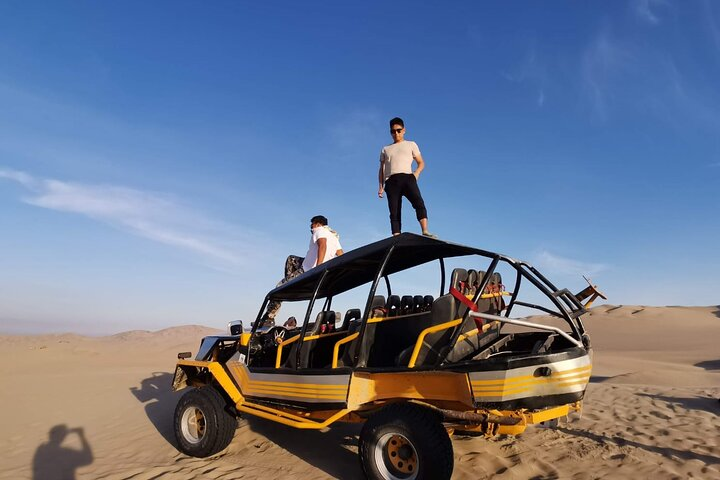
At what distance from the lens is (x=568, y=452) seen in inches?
205

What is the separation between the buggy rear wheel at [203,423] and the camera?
18.1ft

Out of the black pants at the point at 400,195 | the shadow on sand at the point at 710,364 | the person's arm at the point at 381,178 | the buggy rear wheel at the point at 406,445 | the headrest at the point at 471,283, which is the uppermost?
the person's arm at the point at 381,178

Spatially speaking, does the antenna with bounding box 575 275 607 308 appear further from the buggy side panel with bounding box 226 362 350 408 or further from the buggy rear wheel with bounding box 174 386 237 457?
the buggy rear wheel with bounding box 174 386 237 457

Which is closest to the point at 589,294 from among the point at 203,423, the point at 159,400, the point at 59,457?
the point at 203,423

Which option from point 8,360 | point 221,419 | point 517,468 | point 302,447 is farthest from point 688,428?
point 8,360

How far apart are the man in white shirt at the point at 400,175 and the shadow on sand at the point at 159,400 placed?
488cm

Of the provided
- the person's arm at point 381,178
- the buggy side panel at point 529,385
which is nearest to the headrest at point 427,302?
the buggy side panel at point 529,385

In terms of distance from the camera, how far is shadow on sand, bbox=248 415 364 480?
494 cm

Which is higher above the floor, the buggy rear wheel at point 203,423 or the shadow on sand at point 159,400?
the buggy rear wheel at point 203,423

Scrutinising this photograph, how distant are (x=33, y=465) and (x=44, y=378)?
33.2ft

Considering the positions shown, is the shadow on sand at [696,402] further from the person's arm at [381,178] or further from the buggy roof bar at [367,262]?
the person's arm at [381,178]

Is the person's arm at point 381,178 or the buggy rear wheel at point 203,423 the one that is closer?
the buggy rear wheel at point 203,423

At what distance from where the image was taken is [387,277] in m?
6.42

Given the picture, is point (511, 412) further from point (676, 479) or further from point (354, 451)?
point (354, 451)
